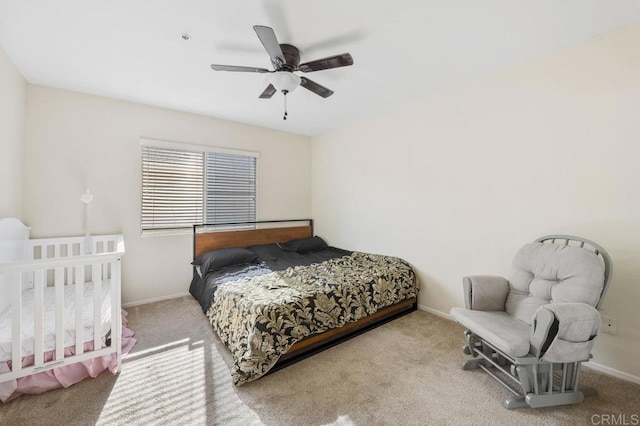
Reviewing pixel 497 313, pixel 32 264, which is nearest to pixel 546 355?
pixel 497 313

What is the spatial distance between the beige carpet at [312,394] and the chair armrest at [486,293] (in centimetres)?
50

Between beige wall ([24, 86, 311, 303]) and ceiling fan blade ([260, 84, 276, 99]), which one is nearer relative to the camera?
ceiling fan blade ([260, 84, 276, 99])

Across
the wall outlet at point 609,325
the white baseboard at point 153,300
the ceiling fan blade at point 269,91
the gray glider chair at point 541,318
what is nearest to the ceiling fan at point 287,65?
the ceiling fan blade at point 269,91

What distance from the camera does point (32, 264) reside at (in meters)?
1.67

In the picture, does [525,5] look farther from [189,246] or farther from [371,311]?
[189,246]

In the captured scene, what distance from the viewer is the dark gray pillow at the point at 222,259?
3.13 m

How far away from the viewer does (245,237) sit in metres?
4.07

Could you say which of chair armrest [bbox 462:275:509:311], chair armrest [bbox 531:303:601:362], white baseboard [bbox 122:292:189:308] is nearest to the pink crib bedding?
white baseboard [bbox 122:292:189:308]

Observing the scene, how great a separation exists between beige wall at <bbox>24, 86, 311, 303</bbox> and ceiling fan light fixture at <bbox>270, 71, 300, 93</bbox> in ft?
6.93

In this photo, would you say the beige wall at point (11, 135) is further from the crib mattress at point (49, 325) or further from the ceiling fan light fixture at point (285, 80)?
the ceiling fan light fixture at point (285, 80)

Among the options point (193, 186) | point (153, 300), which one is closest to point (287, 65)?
point (193, 186)

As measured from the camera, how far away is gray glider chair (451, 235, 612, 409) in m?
1.57

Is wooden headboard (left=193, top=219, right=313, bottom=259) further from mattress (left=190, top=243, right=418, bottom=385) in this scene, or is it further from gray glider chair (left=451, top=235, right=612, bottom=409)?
gray glider chair (left=451, top=235, right=612, bottom=409)

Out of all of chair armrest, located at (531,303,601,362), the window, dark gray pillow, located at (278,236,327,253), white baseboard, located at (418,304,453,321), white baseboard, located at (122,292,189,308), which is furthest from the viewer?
dark gray pillow, located at (278,236,327,253)
